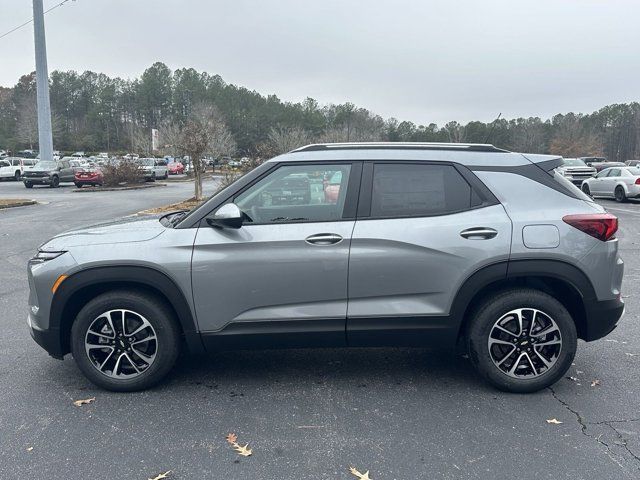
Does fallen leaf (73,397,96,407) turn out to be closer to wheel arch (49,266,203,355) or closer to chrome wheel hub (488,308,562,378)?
wheel arch (49,266,203,355)

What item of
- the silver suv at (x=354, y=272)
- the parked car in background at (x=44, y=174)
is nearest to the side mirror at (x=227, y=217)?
the silver suv at (x=354, y=272)

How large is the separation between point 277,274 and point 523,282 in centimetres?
187

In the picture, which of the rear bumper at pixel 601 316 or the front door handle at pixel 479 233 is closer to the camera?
the front door handle at pixel 479 233

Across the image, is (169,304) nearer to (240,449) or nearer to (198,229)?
(198,229)

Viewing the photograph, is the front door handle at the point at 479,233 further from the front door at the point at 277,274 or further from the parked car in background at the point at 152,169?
the parked car in background at the point at 152,169

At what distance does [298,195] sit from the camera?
12.9ft

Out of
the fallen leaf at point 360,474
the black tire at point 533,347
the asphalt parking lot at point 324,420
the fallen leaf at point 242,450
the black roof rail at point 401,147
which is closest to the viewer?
the fallen leaf at point 360,474

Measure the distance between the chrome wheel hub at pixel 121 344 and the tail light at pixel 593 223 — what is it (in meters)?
3.18

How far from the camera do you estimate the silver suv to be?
3730mm

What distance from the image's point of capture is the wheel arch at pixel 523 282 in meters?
3.74

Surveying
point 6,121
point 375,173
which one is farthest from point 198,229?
point 6,121

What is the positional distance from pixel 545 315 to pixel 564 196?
90cm

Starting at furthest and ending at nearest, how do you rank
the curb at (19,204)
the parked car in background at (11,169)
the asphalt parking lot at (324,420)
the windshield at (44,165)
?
the parked car in background at (11,169), the windshield at (44,165), the curb at (19,204), the asphalt parking lot at (324,420)

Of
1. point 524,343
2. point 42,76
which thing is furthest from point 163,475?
point 42,76
